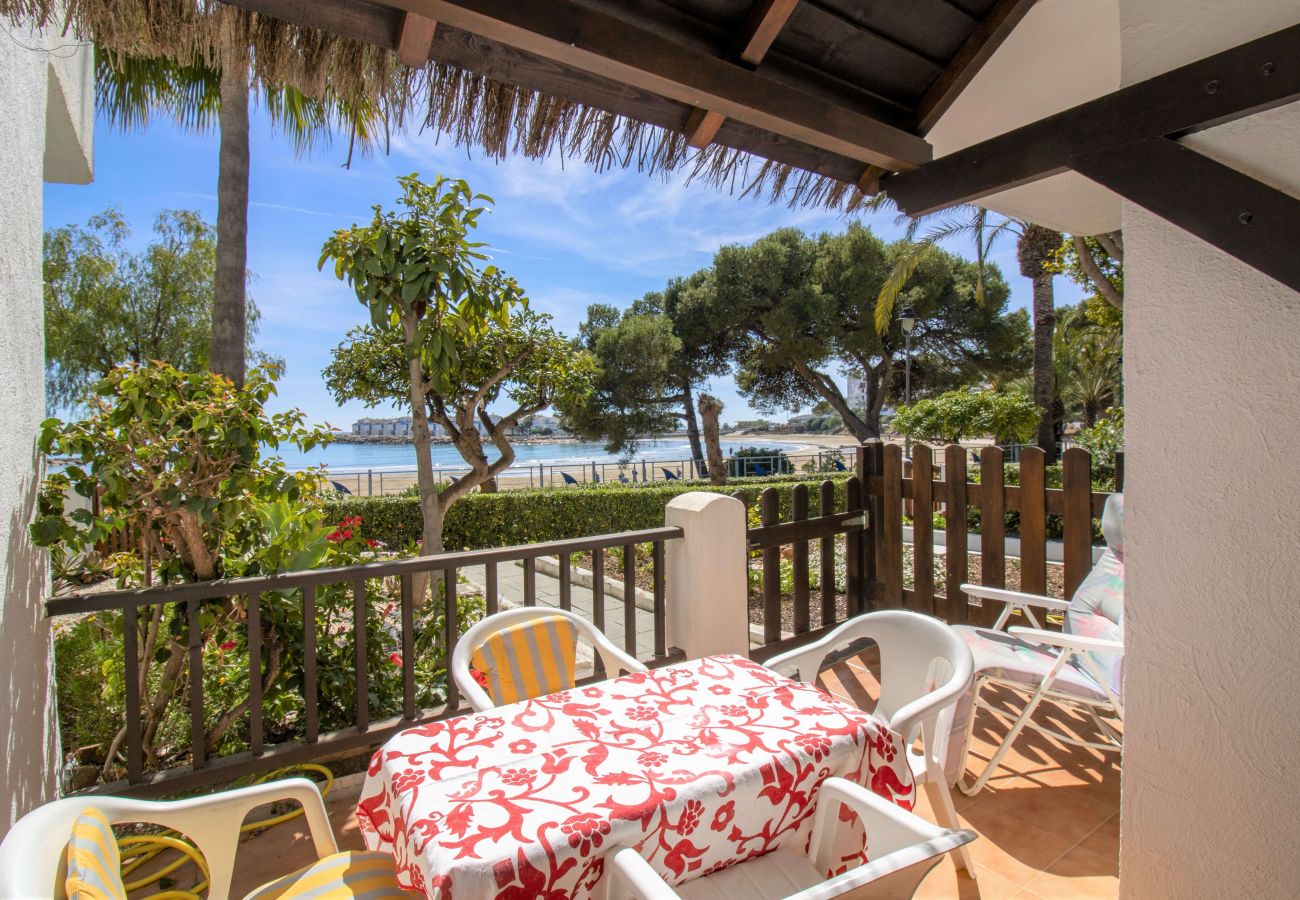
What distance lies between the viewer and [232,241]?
4.61m

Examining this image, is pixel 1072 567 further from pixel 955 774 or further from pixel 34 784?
pixel 34 784

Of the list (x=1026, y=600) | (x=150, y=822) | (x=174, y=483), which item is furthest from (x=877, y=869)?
(x=174, y=483)

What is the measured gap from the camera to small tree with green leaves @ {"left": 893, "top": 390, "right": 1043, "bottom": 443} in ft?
32.3

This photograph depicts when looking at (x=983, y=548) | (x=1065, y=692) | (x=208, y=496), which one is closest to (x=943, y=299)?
(x=983, y=548)

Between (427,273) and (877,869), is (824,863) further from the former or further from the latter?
(427,273)

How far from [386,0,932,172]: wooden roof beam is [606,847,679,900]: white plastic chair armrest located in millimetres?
1643

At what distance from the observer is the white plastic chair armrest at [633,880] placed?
101cm

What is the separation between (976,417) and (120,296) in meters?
13.0

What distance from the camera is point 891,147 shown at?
2.04 meters

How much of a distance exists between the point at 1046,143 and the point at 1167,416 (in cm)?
77

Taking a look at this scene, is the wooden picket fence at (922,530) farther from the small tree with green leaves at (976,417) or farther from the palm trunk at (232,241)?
the small tree with green leaves at (976,417)

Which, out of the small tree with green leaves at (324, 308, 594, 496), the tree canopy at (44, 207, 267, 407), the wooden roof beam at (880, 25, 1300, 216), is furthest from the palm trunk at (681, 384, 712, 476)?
the wooden roof beam at (880, 25, 1300, 216)

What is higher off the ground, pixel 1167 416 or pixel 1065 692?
pixel 1167 416

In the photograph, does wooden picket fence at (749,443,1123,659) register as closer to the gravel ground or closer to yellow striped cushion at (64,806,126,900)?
the gravel ground
